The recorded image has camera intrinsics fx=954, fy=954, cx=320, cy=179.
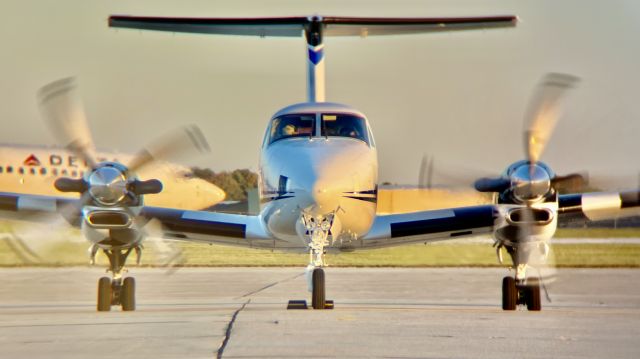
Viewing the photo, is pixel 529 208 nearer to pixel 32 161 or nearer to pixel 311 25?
pixel 311 25

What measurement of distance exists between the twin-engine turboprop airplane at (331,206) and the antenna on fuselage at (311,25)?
4261mm

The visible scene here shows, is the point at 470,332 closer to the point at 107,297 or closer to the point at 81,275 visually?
the point at 107,297

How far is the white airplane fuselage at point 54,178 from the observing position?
138 ft

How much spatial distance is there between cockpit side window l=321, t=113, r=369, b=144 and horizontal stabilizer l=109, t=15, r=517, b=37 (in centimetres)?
500

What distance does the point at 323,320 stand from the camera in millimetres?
13148

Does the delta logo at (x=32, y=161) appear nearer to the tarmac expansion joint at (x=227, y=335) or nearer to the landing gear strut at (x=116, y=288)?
the landing gear strut at (x=116, y=288)

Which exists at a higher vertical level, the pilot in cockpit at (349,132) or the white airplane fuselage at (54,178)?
the white airplane fuselage at (54,178)

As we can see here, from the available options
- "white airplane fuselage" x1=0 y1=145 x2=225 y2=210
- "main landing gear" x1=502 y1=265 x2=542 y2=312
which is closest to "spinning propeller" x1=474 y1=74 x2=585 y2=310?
"main landing gear" x1=502 y1=265 x2=542 y2=312

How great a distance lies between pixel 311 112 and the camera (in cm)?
1662

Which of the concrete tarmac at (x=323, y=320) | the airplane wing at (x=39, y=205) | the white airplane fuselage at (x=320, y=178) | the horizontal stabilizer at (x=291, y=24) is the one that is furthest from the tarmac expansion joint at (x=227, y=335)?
the horizontal stabilizer at (x=291, y=24)

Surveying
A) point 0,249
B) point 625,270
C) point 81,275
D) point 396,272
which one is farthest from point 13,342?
point 0,249

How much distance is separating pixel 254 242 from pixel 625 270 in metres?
13.0

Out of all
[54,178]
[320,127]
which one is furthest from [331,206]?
[54,178]

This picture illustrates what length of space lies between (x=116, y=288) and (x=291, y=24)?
747 centimetres
